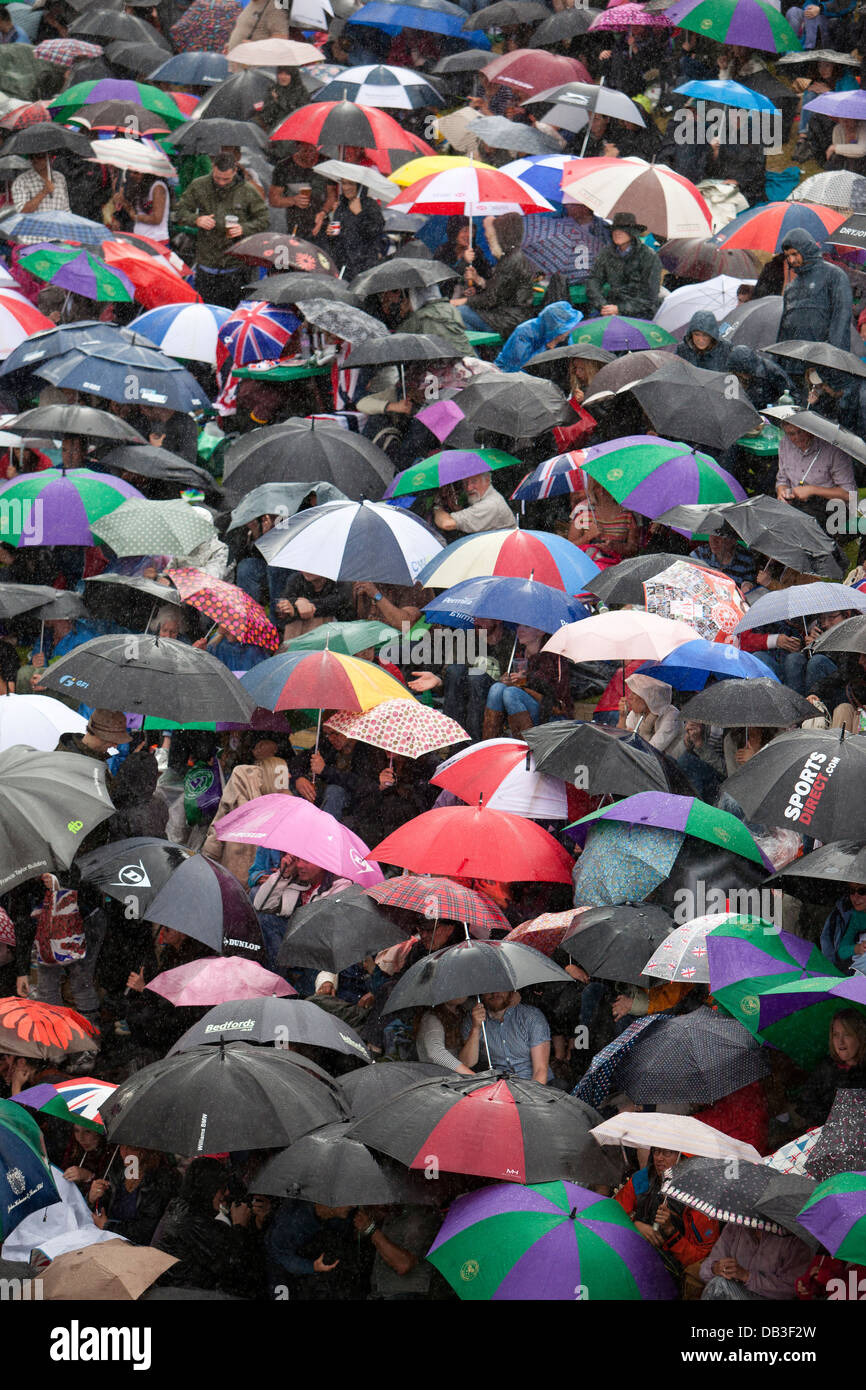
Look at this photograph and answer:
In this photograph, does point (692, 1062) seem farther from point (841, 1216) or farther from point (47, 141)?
point (47, 141)

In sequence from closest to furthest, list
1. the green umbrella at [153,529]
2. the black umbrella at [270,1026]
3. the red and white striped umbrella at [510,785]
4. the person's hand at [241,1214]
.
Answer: the person's hand at [241,1214] < the black umbrella at [270,1026] < the red and white striped umbrella at [510,785] < the green umbrella at [153,529]

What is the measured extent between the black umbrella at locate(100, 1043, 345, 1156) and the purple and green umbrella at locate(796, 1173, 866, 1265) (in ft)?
7.24

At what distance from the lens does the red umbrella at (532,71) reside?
20062 mm

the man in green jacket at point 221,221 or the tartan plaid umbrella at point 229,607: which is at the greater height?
the man in green jacket at point 221,221

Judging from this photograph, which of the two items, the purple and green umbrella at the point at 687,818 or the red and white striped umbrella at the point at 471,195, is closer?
the purple and green umbrella at the point at 687,818

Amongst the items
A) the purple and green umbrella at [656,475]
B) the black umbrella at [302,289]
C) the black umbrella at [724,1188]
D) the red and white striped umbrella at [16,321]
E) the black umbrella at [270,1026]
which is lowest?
the black umbrella at [270,1026]

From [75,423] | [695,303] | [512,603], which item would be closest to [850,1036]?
[512,603]

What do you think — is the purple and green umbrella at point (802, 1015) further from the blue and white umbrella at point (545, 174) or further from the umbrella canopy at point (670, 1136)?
the blue and white umbrella at point (545, 174)

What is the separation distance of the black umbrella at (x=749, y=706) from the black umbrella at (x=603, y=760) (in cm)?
33

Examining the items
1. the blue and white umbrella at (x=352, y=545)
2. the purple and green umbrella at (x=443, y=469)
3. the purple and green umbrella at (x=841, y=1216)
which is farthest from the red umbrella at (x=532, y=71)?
the purple and green umbrella at (x=841, y=1216)

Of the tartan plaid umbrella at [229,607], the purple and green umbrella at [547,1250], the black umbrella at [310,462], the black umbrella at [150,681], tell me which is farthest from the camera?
the black umbrella at [310,462]

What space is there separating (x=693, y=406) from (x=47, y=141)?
7352 mm

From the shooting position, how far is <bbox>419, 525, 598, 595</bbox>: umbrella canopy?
13.2 metres

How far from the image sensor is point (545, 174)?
1802cm
